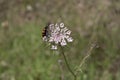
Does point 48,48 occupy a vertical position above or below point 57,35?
above

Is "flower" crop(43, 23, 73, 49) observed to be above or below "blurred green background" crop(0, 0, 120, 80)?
below

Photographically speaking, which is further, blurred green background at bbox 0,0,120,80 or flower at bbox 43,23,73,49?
blurred green background at bbox 0,0,120,80

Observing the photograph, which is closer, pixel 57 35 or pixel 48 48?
pixel 57 35

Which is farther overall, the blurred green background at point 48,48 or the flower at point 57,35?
the blurred green background at point 48,48
